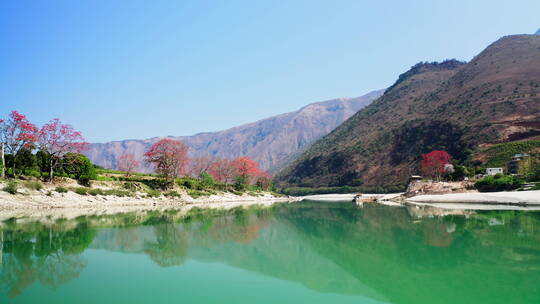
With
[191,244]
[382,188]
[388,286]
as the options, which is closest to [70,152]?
[191,244]

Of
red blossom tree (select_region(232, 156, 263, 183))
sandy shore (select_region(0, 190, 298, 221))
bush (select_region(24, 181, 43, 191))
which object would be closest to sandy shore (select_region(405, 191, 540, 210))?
sandy shore (select_region(0, 190, 298, 221))

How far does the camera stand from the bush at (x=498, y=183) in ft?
144

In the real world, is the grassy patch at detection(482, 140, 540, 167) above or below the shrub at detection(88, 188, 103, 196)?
above

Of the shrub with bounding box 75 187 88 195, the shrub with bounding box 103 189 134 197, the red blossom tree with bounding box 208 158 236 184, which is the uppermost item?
the red blossom tree with bounding box 208 158 236 184

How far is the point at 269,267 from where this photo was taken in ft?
35.9

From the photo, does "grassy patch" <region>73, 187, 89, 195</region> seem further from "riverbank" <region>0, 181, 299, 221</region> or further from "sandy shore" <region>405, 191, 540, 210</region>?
"sandy shore" <region>405, 191, 540, 210</region>

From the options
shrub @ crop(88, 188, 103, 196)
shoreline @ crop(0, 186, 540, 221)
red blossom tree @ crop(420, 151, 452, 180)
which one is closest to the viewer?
shoreline @ crop(0, 186, 540, 221)

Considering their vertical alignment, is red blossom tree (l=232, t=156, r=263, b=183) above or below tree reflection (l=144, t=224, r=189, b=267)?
above

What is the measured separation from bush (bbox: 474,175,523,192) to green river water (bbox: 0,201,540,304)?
32.0 m

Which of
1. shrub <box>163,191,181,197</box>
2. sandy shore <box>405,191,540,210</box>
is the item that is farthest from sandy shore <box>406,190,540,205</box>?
shrub <box>163,191,181,197</box>

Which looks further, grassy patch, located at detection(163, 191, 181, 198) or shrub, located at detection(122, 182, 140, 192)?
grassy patch, located at detection(163, 191, 181, 198)

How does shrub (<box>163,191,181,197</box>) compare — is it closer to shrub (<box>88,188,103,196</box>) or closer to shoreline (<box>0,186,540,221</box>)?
shoreline (<box>0,186,540,221</box>)

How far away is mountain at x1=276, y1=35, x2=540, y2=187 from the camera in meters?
76.0

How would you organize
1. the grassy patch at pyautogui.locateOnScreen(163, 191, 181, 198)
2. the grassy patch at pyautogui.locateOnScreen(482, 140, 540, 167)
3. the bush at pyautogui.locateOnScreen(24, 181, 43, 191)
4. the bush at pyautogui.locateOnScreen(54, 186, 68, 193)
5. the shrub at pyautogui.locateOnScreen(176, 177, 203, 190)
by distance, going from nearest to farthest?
the bush at pyautogui.locateOnScreen(24, 181, 43, 191) → the bush at pyautogui.locateOnScreen(54, 186, 68, 193) → the grassy patch at pyautogui.locateOnScreen(163, 191, 181, 198) → the shrub at pyautogui.locateOnScreen(176, 177, 203, 190) → the grassy patch at pyautogui.locateOnScreen(482, 140, 540, 167)
